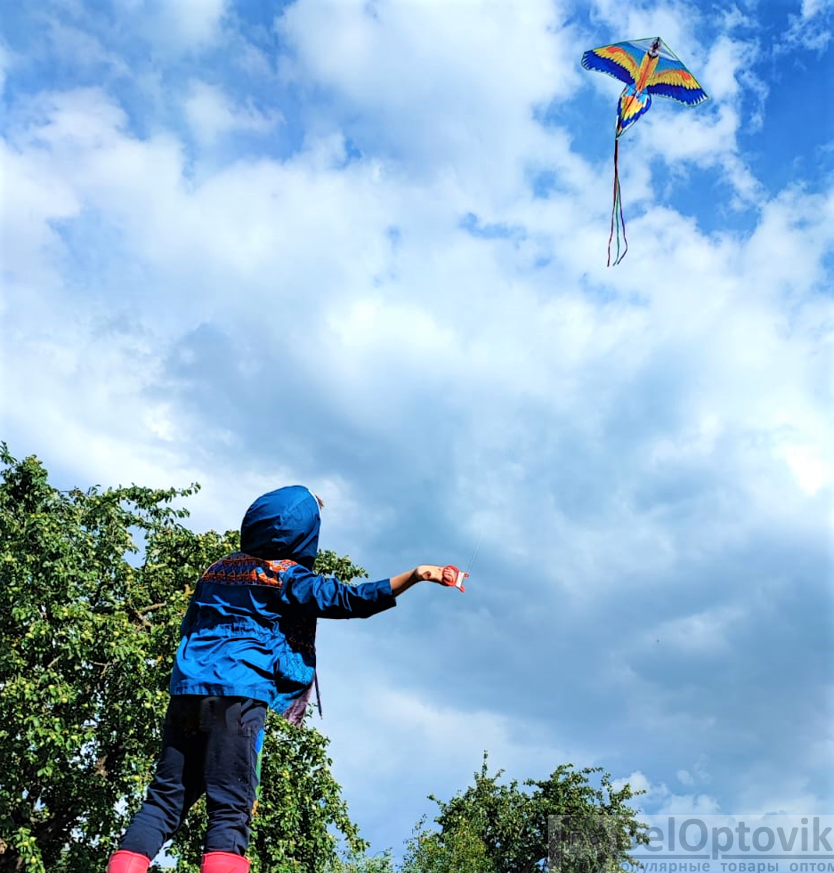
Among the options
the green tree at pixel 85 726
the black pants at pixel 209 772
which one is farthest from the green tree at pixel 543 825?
the black pants at pixel 209 772

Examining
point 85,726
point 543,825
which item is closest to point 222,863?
point 85,726

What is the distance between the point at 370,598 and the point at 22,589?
14.5 metres

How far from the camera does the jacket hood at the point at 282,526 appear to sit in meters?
4.07

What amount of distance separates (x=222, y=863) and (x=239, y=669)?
0.73m

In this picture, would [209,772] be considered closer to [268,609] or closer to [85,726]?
[268,609]

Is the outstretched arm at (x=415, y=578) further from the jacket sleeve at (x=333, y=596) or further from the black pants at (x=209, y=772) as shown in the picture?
the black pants at (x=209, y=772)

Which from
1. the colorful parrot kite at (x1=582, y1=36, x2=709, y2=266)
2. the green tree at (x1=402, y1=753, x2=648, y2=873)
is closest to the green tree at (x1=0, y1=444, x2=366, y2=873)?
the colorful parrot kite at (x1=582, y1=36, x2=709, y2=266)

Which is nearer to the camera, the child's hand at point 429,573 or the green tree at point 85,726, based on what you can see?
the child's hand at point 429,573

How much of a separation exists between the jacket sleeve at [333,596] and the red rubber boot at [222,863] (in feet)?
3.22

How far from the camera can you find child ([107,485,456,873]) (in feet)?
12.0

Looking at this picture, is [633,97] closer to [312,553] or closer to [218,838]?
[312,553]

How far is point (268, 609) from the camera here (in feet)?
13.0

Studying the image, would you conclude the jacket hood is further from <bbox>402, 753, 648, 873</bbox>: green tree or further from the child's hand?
<bbox>402, 753, 648, 873</bbox>: green tree

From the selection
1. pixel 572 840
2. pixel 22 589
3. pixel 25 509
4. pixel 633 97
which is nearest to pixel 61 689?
pixel 22 589
